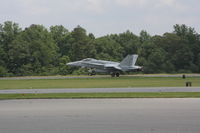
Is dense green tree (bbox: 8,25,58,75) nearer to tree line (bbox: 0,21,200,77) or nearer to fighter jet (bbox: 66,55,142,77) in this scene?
tree line (bbox: 0,21,200,77)

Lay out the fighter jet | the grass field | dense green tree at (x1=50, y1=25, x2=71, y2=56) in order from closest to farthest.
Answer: the grass field < the fighter jet < dense green tree at (x1=50, y1=25, x2=71, y2=56)

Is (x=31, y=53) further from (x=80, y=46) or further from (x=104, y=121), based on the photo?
(x=104, y=121)

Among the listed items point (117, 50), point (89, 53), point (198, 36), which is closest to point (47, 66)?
point (89, 53)

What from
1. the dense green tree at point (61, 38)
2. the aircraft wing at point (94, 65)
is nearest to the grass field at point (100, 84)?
the aircraft wing at point (94, 65)

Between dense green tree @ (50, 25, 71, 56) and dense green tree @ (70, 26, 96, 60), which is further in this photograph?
dense green tree @ (50, 25, 71, 56)

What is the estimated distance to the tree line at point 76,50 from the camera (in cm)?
7733

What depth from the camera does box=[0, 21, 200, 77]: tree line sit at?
77.3 m

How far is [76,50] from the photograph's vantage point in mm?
87375

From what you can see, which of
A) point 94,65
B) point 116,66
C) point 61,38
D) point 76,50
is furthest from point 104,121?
point 61,38

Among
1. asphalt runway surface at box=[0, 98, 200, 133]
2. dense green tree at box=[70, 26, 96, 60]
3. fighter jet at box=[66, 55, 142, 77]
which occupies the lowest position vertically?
asphalt runway surface at box=[0, 98, 200, 133]

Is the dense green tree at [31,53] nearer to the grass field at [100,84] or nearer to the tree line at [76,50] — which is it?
the tree line at [76,50]

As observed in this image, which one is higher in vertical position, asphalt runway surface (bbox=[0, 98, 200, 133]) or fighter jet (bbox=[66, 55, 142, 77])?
fighter jet (bbox=[66, 55, 142, 77])

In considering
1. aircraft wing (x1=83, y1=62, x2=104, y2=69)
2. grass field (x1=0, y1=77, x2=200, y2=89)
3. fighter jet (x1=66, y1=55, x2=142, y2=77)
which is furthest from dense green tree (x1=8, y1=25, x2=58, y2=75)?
grass field (x1=0, y1=77, x2=200, y2=89)

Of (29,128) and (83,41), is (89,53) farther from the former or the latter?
(29,128)
